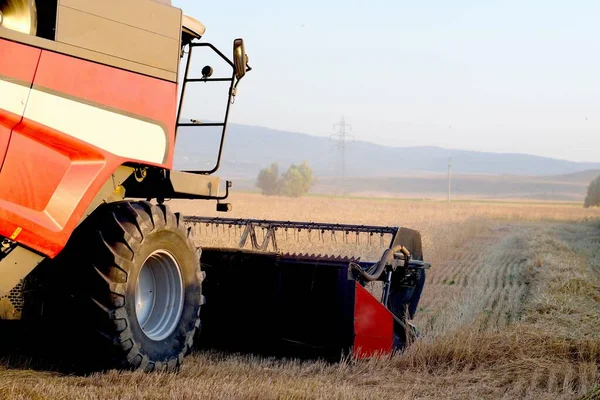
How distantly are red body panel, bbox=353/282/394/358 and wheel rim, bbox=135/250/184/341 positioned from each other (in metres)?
1.55

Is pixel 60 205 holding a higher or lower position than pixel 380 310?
higher

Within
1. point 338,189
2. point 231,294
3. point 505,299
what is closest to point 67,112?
point 231,294

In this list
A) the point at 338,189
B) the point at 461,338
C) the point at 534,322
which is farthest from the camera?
the point at 338,189

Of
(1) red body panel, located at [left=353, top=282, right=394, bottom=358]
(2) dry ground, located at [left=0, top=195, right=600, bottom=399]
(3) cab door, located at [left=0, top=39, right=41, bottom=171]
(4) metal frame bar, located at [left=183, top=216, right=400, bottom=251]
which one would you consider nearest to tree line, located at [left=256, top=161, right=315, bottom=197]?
(2) dry ground, located at [left=0, top=195, right=600, bottom=399]

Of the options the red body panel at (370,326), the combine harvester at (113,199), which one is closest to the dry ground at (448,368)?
the red body panel at (370,326)

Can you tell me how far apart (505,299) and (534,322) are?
8.38 feet

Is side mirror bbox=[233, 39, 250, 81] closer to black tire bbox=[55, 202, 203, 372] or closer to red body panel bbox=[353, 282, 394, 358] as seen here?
black tire bbox=[55, 202, 203, 372]

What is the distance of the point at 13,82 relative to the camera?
4.38 m

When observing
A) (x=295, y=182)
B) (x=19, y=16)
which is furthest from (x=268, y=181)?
(x=19, y=16)

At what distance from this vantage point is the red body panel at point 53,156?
4387mm

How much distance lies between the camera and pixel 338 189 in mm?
169125

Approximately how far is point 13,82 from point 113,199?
4.18 feet

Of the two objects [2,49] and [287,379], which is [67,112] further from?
[287,379]

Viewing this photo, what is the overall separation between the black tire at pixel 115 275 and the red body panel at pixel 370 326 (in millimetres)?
1801
